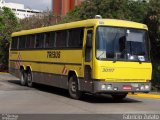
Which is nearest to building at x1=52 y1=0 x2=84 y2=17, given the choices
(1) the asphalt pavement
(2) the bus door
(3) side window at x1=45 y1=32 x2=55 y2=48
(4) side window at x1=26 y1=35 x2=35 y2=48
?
(4) side window at x1=26 y1=35 x2=35 y2=48

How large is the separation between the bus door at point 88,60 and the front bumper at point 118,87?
0.40 meters

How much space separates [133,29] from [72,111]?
4.80m

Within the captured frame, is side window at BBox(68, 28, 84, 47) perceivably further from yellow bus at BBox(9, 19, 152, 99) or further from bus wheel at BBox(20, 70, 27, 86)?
bus wheel at BBox(20, 70, 27, 86)

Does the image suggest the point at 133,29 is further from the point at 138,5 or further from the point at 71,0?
the point at 71,0

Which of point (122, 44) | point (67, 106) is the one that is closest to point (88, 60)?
point (122, 44)

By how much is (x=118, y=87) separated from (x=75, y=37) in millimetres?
2994

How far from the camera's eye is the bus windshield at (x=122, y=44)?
16.8 meters

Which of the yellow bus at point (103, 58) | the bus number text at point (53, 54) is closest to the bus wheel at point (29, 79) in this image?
the bus number text at point (53, 54)

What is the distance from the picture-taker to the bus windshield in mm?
16750

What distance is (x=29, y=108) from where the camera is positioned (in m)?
15.1

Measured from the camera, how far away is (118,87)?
55.0 feet

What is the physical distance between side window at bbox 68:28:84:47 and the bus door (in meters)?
0.51

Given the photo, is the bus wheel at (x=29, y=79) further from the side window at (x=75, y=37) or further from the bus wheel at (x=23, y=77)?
the side window at (x=75, y=37)

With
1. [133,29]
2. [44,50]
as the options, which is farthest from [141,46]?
[44,50]
